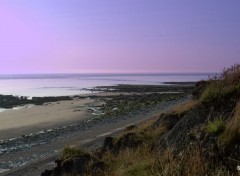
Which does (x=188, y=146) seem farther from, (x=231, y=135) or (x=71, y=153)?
(x=71, y=153)

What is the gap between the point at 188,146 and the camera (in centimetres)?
805

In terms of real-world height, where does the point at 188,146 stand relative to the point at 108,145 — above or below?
above

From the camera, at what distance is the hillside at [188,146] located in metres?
7.06

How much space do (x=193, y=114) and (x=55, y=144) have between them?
1669cm

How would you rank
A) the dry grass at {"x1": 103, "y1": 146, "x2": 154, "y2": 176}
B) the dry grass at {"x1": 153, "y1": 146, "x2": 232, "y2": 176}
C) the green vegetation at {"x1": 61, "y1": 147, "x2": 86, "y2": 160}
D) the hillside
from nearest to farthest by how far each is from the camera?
1. the dry grass at {"x1": 153, "y1": 146, "x2": 232, "y2": 176}
2. the hillside
3. the dry grass at {"x1": 103, "y1": 146, "x2": 154, "y2": 176}
4. the green vegetation at {"x1": 61, "y1": 147, "x2": 86, "y2": 160}

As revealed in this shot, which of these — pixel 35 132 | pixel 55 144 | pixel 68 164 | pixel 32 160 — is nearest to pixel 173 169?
pixel 68 164

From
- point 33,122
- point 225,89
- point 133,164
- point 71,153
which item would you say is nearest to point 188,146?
point 133,164

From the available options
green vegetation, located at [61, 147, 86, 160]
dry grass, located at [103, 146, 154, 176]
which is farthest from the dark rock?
green vegetation, located at [61, 147, 86, 160]

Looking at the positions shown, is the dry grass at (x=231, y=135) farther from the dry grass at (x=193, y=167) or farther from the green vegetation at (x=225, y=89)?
the green vegetation at (x=225, y=89)

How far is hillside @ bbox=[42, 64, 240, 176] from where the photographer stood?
706 centimetres

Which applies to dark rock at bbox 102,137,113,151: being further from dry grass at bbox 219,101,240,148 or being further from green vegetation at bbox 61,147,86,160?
dry grass at bbox 219,101,240,148

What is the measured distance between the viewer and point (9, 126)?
38250 millimetres

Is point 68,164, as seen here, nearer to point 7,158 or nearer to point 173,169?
point 173,169

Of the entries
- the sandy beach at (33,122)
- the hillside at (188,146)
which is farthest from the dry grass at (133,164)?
the sandy beach at (33,122)
